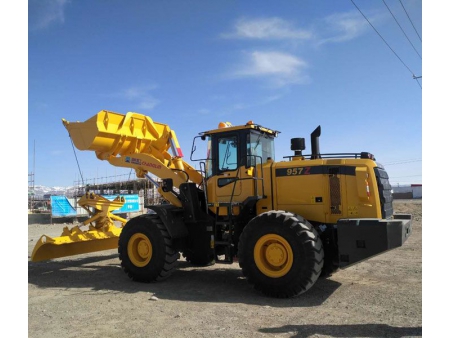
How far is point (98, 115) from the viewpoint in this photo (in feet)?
30.5

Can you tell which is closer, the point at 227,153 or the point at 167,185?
the point at 227,153

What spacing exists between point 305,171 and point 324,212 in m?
0.89

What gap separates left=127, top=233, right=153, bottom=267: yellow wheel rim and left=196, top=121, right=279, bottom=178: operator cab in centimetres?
206

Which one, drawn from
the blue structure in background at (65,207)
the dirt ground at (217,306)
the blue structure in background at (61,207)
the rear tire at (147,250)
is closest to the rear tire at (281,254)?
the dirt ground at (217,306)

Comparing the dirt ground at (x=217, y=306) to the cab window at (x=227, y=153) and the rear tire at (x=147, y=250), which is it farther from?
the cab window at (x=227, y=153)

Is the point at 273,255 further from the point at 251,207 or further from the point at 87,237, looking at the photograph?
the point at 87,237

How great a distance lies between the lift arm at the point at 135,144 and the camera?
9.48 metres

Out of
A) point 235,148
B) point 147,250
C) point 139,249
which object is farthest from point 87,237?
point 235,148

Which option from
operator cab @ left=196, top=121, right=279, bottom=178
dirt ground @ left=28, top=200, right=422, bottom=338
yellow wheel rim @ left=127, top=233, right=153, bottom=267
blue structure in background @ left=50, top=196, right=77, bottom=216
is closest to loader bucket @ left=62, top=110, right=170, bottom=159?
operator cab @ left=196, top=121, right=279, bottom=178

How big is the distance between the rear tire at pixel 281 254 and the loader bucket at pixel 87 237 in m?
5.19

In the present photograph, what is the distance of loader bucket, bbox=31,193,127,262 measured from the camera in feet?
33.2

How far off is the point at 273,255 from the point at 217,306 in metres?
1.38

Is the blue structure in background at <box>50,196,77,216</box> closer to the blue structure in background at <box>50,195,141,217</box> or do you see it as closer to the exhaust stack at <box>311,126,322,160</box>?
the blue structure in background at <box>50,195,141,217</box>

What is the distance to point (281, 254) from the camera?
23.6ft
